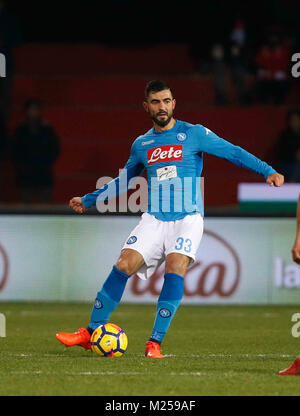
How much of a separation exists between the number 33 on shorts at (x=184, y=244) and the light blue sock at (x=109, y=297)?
478 millimetres

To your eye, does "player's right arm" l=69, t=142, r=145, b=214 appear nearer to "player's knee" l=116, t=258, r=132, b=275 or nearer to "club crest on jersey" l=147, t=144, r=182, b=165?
"club crest on jersey" l=147, t=144, r=182, b=165

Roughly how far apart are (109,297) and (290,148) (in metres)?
8.40

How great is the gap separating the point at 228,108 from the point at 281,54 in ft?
4.80

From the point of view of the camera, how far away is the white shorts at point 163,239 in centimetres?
810

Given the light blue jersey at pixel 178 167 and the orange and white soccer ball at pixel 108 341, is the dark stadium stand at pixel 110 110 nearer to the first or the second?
the light blue jersey at pixel 178 167

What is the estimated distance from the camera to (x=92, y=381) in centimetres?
649

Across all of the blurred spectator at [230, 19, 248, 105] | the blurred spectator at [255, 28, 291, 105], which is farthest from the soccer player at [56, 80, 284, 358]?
the blurred spectator at [230, 19, 248, 105]

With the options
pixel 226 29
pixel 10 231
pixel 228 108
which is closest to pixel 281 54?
pixel 228 108

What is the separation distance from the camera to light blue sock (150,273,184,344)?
801 cm

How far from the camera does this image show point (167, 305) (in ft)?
26.3

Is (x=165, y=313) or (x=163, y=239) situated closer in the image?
(x=165, y=313)

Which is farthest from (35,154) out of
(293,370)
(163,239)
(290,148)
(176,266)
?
(293,370)

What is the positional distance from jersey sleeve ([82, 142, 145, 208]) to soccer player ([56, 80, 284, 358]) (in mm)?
132

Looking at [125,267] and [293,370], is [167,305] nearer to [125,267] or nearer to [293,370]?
[125,267]
